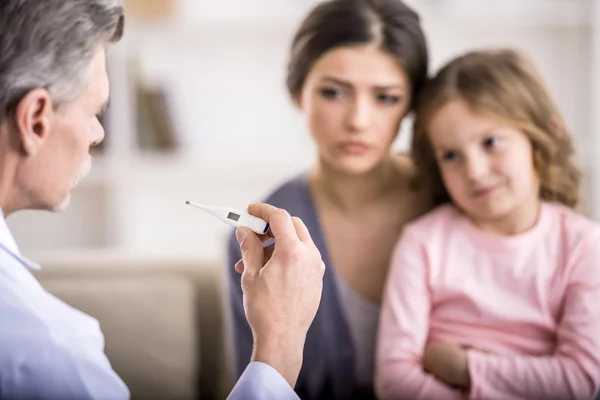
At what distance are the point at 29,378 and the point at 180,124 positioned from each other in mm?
1541

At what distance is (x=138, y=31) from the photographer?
2041 mm

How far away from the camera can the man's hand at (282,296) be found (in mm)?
513

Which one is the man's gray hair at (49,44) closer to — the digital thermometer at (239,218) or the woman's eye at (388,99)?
the digital thermometer at (239,218)

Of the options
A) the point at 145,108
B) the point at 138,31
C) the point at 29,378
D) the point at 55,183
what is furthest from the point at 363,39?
the point at 138,31

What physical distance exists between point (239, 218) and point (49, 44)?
0.61 feet

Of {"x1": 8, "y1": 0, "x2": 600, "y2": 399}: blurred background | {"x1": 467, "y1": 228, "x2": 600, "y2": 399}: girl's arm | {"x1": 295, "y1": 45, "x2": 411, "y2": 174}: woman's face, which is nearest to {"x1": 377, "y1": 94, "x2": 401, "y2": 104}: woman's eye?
{"x1": 295, "y1": 45, "x2": 411, "y2": 174}: woman's face

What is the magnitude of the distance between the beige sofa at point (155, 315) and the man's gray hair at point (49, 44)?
0.40 m

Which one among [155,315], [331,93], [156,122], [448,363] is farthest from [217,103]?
Answer: [448,363]

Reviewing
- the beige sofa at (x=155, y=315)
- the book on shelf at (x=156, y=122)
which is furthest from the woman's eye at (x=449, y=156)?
the book on shelf at (x=156, y=122)

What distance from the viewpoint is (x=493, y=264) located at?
754 mm

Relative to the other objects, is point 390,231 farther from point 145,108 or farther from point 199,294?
point 145,108

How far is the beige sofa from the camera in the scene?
899mm

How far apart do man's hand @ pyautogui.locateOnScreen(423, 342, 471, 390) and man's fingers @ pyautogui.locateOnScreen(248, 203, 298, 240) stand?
30 centimetres

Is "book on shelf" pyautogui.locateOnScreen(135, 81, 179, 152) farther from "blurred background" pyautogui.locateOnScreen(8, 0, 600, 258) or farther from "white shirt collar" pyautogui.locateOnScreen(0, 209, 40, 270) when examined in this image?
"white shirt collar" pyautogui.locateOnScreen(0, 209, 40, 270)
